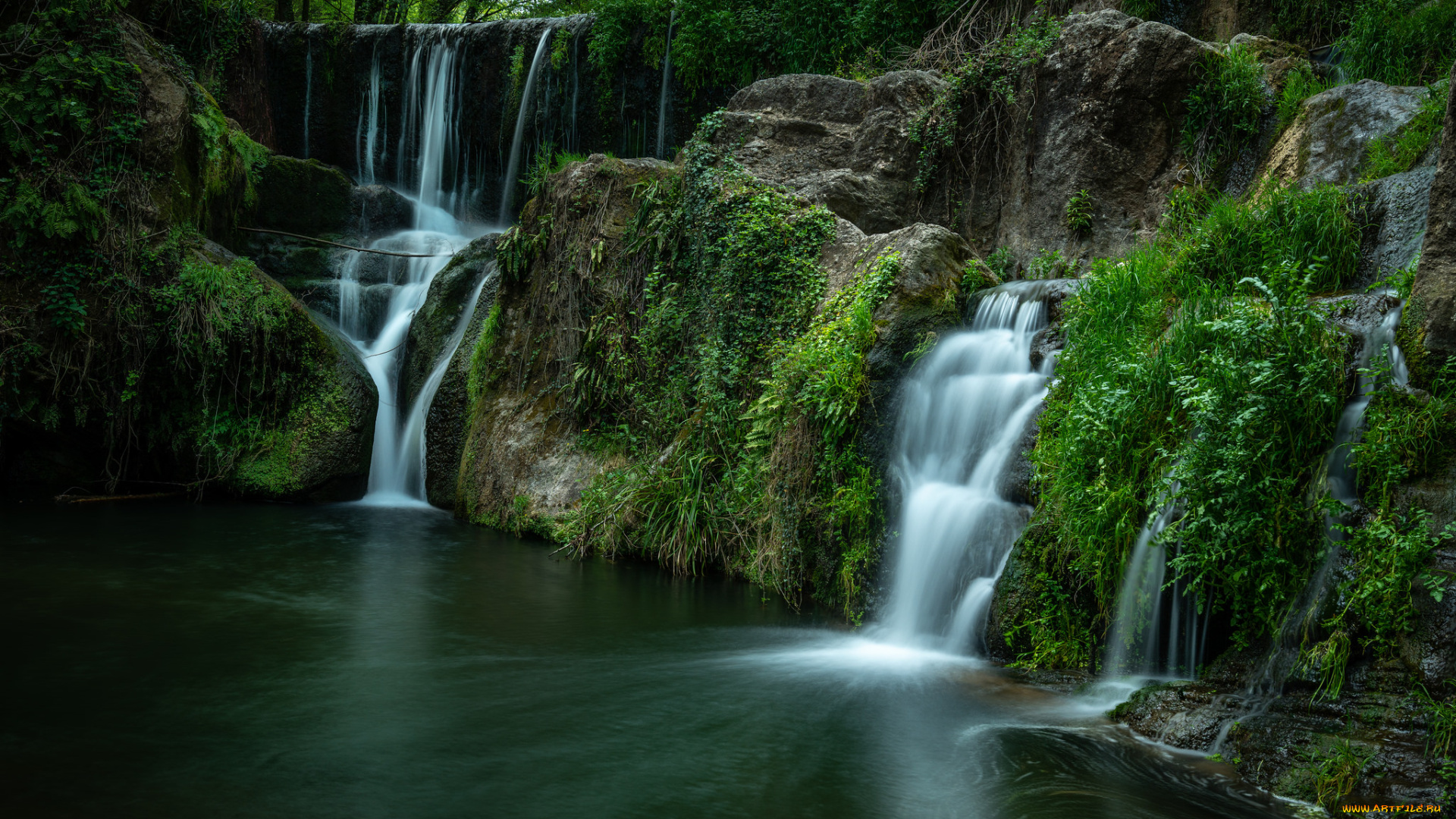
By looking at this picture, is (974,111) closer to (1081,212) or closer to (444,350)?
(1081,212)

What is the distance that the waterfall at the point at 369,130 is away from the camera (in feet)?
56.9

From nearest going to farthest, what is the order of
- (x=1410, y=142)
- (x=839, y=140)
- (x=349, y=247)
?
(x=1410, y=142)
(x=839, y=140)
(x=349, y=247)

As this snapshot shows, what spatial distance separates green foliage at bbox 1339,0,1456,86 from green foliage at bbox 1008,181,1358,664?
143 inches

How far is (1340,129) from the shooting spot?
26.4 ft

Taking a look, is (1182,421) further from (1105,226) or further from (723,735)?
(1105,226)

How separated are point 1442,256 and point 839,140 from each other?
715 centimetres

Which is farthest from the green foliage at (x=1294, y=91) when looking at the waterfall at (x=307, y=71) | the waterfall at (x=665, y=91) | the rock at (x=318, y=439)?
the waterfall at (x=307, y=71)

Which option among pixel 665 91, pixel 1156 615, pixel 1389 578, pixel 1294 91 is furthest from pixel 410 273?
pixel 1389 578

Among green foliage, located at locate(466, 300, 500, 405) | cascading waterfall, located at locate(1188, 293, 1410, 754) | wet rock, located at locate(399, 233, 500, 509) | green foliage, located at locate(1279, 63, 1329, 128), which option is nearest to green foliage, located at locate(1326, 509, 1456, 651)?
cascading waterfall, located at locate(1188, 293, 1410, 754)

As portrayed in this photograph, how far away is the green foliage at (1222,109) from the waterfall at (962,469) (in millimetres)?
3498

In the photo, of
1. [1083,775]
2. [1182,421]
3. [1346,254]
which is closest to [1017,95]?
[1346,254]

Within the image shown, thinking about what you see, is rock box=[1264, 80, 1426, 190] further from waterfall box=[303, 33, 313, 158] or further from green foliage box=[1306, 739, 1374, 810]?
waterfall box=[303, 33, 313, 158]

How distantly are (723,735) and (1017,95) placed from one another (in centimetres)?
849

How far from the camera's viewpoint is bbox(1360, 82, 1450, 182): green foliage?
7.08 meters
